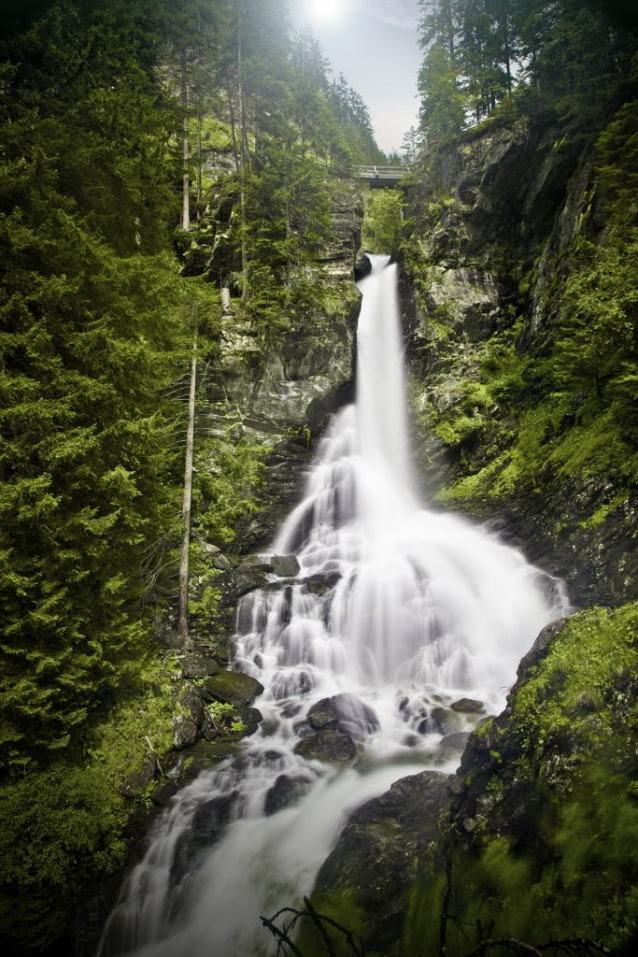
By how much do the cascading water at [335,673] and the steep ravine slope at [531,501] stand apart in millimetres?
1060

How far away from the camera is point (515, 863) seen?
367cm

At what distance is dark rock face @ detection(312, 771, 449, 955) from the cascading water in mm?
615

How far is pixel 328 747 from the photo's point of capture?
8.35 metres

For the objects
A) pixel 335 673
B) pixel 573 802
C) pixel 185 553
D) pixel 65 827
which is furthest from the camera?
pixel 185 553

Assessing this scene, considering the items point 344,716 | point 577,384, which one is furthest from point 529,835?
point 577,384

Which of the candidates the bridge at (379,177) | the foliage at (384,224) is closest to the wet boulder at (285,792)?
the foliage at (384,224)

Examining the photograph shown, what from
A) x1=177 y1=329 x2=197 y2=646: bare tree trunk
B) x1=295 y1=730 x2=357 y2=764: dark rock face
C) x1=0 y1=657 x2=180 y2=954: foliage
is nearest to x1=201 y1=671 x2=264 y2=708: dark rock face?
x1=177 y1=329 x2=197 y2=646: bare tree trunk

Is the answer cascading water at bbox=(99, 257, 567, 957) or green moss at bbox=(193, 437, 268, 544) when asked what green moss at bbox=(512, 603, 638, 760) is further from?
green moss at bbox=(193, 437, 268, 544)

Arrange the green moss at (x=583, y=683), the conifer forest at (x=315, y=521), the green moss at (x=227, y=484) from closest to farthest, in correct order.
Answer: the green moss at (x=583, y=683)
the conifer forest at (x=315, y=521)
the green moss at (x=227, y=484)

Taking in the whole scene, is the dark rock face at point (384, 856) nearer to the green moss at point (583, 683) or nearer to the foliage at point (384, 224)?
the green moss at point (583, 683)

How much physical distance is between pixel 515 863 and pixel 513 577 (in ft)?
28.7

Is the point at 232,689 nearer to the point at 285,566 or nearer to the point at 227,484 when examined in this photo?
the point at 285,566

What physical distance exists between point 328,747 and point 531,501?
8854mm

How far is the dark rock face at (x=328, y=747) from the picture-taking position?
816 cm
